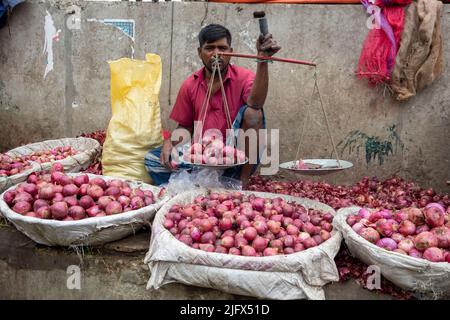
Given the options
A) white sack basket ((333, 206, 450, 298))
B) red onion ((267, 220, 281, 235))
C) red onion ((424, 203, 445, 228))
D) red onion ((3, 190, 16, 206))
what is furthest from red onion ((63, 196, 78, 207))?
red onion ((424, 203, 445, 228))

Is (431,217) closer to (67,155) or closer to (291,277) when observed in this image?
(291,277)

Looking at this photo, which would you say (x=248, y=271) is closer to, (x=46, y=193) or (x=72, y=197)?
(x=72, y=197)

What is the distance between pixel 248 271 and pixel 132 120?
6.00ft

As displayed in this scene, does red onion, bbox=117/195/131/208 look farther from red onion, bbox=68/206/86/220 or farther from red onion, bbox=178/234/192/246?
red onion, bbox=178/234/192/246

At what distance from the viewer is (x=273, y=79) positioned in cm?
374

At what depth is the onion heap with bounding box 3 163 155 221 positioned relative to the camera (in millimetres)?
2254

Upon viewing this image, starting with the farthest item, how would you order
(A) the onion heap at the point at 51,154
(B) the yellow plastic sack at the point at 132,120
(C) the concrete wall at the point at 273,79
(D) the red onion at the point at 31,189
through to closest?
1. (C) the concrete wall at the point at 273,79
2. (A) the onion heap at the point at 51,154
3. (B) the yellow plastic sack at the point at 132,120
4. (D) the red onion at the point at 31,189

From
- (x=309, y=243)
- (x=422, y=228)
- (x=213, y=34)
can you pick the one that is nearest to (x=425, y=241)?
(x=422, y=228)

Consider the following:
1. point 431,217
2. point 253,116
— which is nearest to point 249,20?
point 253,116

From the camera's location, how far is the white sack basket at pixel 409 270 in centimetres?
181

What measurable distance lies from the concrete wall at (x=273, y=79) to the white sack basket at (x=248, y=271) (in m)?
1.89

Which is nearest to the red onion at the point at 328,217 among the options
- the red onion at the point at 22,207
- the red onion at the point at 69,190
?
the red onion at the point at 69,190

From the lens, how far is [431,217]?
2094 millimetres

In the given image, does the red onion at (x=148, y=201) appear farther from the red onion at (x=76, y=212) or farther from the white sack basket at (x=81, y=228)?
the red onion at (x=76, y=212)
